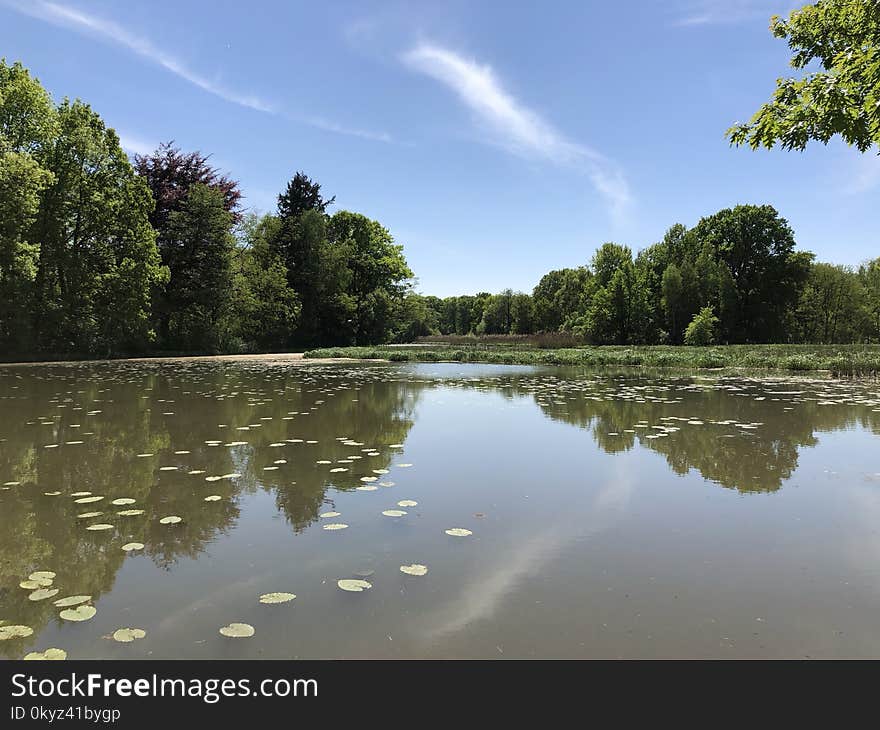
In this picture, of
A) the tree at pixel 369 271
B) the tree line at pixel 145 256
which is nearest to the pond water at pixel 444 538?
the tree line at pixel 145 256

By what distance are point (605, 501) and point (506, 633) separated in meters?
2.47

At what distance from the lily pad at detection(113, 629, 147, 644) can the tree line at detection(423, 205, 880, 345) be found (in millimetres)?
48776

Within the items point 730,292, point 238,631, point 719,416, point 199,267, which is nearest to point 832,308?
point 730,292

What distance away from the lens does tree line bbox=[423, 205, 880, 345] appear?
51906 mm

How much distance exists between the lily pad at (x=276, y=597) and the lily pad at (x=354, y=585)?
27cm

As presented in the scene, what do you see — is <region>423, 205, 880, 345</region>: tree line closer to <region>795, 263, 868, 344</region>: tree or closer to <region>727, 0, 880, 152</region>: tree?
<region>795, 263, 868, 344</region>: tree

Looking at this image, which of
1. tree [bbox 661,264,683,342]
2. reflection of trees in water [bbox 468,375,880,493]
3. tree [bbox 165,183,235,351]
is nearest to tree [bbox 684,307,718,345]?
tree [bbox 661,264,683,342]

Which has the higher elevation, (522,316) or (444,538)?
(522,316)

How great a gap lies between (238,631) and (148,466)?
4.03m

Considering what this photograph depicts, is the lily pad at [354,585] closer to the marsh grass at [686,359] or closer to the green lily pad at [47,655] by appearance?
the green lily pad at [47,655]

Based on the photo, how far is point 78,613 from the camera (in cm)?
275

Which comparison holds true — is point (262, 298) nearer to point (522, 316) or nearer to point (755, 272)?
point (755, 272)
